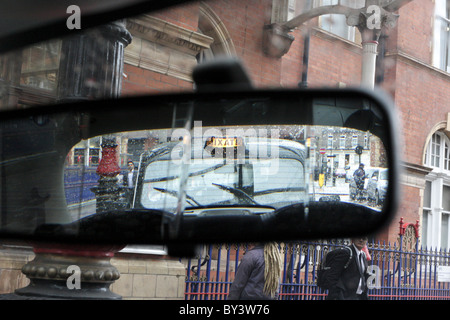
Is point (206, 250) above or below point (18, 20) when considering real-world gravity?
below

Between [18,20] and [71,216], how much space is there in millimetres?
1685

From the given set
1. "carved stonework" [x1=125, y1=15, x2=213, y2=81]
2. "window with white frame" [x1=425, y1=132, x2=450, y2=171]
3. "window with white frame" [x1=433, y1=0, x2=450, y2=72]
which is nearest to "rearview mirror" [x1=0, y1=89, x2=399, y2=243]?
"carved stonework" [x1=125, y1=15, x2=213, y2=81]

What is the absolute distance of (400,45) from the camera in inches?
488

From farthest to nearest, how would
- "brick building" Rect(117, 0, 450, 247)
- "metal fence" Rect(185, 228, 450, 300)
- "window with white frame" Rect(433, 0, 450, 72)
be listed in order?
"window with white frame" Rect(433, 0, 450, 72) → "brick building" Rect(117, 0, 450, 247) → "metal fence" Rect(185, 228, 450, 300)

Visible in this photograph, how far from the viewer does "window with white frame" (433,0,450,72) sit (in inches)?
527

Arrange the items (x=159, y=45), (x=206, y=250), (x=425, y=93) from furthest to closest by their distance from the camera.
Result: (x=425, y=93) < (x=159, y=45) < (x=206, y=250)

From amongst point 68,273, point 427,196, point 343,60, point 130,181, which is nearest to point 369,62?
point 343,60

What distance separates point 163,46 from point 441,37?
8.27m

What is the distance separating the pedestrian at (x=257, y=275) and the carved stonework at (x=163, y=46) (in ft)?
8.76

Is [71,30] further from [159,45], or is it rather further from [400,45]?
[400,45]

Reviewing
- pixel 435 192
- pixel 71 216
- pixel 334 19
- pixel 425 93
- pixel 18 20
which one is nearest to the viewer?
pixel 71 216

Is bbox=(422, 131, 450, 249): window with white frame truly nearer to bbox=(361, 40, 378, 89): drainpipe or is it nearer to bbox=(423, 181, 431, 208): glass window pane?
bbox=(423, 181, 431, 208): glass window pane

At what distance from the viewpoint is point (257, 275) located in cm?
498
